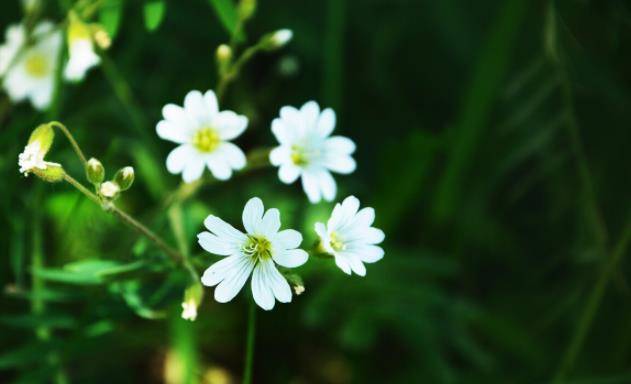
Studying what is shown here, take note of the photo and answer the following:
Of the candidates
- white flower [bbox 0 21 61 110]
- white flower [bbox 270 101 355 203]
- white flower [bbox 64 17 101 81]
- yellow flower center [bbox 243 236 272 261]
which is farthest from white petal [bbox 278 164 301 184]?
white flower [bbox 0 21 61 110]

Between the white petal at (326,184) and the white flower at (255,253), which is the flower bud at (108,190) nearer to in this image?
the white flower at (255,253)

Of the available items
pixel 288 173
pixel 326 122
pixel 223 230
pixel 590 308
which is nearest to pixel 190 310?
pixel 223 230

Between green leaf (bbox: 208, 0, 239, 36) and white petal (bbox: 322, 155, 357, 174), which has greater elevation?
green leaf (bbox: 208, 0, 239, 36)

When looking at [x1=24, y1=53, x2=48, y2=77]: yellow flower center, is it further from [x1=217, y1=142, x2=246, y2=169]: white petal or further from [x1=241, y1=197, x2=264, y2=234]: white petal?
[x1=241, y1=197, x2=264, y2=234]: white petal

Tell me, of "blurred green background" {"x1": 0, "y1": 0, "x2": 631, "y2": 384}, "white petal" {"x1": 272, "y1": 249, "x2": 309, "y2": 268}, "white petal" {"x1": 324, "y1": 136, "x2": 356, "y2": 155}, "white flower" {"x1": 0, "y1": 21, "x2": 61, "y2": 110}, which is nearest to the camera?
"white petal" {"x1": 272, "y1": 249, "x2": 309, "y2": 268}

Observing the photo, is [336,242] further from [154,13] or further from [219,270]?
[154,13]
